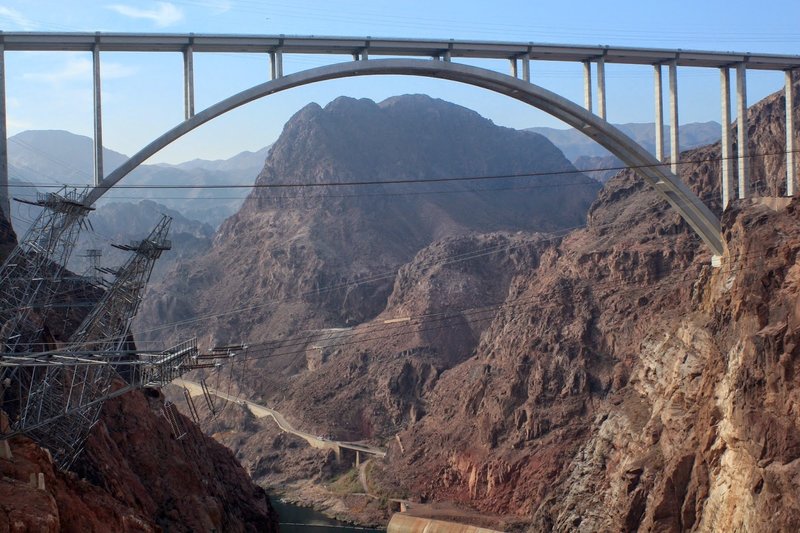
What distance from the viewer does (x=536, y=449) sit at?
74000mm

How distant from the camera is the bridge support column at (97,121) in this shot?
30.3 meters

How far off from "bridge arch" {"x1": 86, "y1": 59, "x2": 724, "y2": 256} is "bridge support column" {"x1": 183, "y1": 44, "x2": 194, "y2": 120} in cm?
27

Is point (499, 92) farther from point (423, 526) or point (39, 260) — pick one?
point (423, 526)

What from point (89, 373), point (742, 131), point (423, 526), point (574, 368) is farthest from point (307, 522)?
point (89, 373)

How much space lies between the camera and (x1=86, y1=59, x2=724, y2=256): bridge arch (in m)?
31.1

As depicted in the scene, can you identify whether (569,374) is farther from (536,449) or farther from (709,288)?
(709,288)

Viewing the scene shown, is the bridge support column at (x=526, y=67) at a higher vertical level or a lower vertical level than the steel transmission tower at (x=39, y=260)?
higher

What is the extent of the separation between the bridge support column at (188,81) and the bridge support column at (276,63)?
2339mm

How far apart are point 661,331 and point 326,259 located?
81606 millimetres

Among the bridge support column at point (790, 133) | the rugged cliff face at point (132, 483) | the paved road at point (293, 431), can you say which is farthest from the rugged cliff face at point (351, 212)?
the bridge support column at point (790, 133)

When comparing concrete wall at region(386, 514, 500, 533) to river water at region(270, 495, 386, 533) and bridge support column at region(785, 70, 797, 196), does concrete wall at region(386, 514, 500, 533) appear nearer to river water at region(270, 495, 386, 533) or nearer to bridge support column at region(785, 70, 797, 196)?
river water at region(270, 495, 386, 533)

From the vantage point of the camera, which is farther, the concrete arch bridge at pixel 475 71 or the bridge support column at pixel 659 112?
the bridge support column at pixel 659 112

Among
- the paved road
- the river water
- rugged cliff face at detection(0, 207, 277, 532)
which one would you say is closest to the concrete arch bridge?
rugged cliff face at detection(0, 207, 277, 532)

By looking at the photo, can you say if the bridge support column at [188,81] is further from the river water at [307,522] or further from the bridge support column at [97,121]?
the river water at [307,522]
